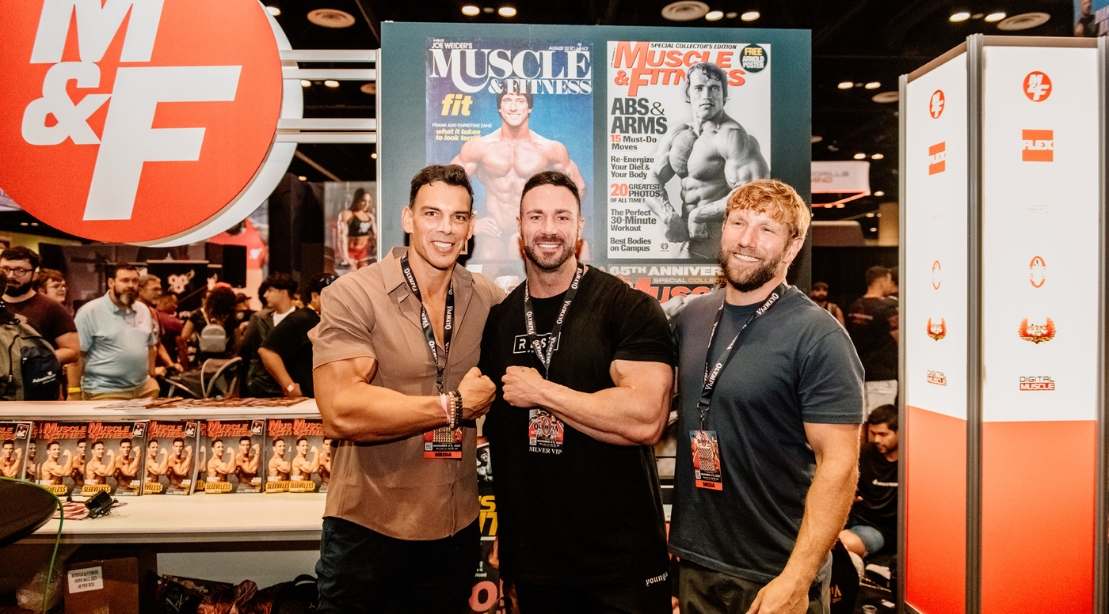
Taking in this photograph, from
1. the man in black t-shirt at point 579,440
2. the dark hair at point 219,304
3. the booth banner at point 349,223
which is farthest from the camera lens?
the booth banner at point 349,223

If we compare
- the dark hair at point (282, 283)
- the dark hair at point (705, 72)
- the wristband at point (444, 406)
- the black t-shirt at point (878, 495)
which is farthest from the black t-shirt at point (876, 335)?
the dark hair at point (282, 283)

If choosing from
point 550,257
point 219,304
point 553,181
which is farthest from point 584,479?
point 219,304

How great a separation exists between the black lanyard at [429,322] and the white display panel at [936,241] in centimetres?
249

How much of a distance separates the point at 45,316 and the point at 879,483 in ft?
17.8

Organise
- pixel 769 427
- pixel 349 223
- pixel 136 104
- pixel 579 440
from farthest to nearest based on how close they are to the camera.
→ 1. pixel 349 223
2. pixel 136 104
3. pixel 579 440
4. pixel 769 427

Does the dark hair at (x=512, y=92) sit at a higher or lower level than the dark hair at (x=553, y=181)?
higher

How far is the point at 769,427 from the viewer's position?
1701 millimetres

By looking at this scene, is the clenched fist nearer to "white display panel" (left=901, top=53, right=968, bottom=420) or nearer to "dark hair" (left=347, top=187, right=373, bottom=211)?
"white display panel" (left=901, top=53, right=968, bottom=420)

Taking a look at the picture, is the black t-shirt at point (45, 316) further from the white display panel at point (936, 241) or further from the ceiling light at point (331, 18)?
the white display panel at point (936, 241)

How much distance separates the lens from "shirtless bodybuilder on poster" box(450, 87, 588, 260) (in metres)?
2.76

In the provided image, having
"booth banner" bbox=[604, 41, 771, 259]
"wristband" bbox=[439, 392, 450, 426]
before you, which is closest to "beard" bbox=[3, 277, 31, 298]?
"wristband" bbox=[439, 392, 450, 426]

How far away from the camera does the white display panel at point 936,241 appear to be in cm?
305

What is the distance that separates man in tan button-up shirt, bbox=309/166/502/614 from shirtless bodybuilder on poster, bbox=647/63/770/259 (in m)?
1.04

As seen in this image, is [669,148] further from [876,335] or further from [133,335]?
[133,335]
